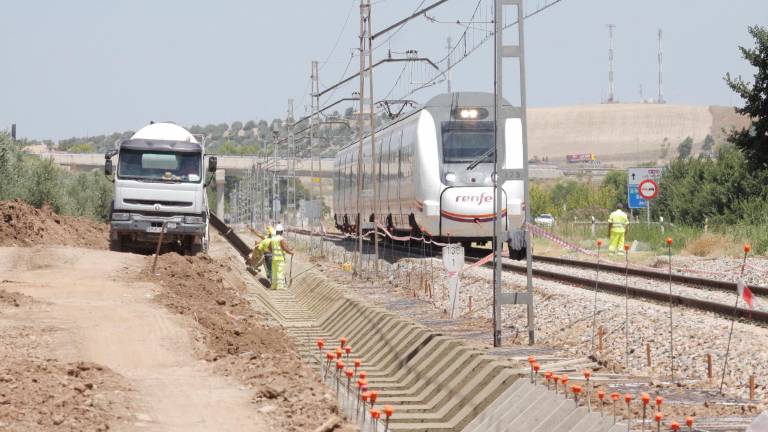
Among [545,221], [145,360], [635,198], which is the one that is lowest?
[545,221]

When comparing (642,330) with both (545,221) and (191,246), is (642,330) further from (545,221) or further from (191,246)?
(545,221)

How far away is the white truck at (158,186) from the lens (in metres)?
32.3

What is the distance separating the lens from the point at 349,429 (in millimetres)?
10102

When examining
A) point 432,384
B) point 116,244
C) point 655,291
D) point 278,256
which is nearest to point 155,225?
point 116,244

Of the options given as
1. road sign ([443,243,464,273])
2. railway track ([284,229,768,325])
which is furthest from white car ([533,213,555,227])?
road sign ([443,243,464,273])

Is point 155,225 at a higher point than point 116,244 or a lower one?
higher

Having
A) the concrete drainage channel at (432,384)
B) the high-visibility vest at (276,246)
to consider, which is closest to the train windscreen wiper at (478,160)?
the high-visibility vest at (276,246)

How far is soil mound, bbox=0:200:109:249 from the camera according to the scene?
3591 centimetres

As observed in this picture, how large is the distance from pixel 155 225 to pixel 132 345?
17928 millimetres

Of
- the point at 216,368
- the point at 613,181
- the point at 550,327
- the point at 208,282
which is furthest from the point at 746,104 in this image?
the point at 613,181

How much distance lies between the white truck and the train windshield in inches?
239

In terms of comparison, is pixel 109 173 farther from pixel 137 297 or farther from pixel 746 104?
pixel 746 104

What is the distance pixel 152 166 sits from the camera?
106 ft

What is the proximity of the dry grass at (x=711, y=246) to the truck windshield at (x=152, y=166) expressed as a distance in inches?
531
